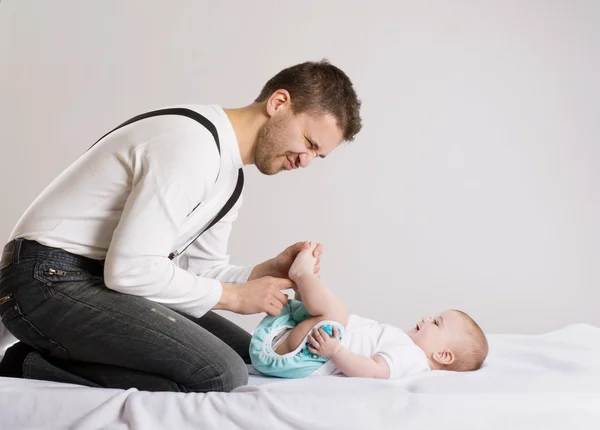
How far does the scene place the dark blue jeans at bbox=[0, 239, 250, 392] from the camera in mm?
1827

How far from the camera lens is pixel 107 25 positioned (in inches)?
156

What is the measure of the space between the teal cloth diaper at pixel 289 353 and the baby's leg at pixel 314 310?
0.11 feet

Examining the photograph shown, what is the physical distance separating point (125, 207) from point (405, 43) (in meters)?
2.69

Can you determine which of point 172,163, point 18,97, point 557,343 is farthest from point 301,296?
point 18,97

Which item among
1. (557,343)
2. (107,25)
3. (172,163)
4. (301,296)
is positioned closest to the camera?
(172,163)

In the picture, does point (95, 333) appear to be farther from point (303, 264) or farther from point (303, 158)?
point (303, 158)

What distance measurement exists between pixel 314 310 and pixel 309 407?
0.43m

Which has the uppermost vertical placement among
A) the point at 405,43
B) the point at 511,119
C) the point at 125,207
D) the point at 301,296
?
the point at 405,43

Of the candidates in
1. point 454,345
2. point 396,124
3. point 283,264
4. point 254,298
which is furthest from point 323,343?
point 396,124

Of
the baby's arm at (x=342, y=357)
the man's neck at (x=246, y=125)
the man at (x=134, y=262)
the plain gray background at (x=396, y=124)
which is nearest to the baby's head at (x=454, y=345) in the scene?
the baby's arm at (x=342, y=357)

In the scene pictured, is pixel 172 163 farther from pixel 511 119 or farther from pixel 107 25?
pixel 511 119

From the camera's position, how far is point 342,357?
198cm

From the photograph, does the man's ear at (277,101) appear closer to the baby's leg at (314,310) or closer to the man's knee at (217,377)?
the baby's leg at (314,310)

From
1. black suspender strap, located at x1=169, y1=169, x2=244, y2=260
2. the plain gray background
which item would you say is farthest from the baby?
the plain gray background
